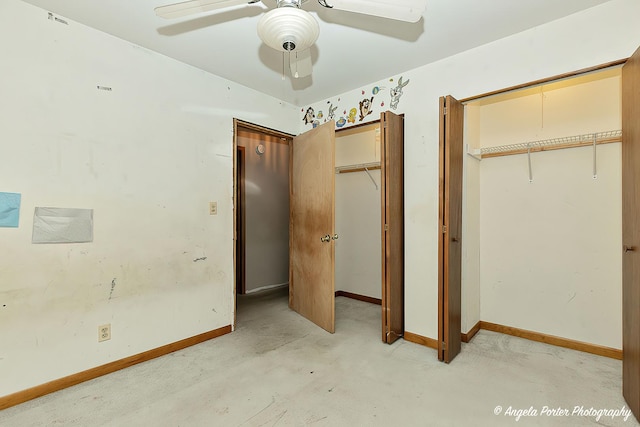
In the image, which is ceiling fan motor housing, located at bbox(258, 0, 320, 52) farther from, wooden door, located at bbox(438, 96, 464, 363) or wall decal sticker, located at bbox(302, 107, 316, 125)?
wall decal sticker, located at bbox(302, 107, 316, 125)

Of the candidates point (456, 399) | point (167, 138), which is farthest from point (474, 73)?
point (167, 138)

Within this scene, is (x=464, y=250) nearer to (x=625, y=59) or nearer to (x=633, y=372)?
(x=633, y=372)

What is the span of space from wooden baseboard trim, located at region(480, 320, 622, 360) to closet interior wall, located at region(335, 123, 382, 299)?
1.29 meters

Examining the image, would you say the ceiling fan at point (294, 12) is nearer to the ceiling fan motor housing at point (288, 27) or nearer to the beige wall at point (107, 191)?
the ceiling fan motor housing at point (288, 27)

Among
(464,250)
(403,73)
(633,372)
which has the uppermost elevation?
(403,73)

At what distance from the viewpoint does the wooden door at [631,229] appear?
1.60 metres

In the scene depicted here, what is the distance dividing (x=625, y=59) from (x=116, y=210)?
345 cm

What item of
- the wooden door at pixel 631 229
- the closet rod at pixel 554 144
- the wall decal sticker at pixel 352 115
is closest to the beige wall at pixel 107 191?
the wall decal sticker at pixel 352 115

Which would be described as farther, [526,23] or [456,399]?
[526,23]

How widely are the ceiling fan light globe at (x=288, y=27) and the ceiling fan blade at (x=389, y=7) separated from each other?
0.13m

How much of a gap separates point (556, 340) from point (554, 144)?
165 cm

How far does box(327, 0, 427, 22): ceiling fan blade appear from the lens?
1268 millimetres

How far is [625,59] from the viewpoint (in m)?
1.79

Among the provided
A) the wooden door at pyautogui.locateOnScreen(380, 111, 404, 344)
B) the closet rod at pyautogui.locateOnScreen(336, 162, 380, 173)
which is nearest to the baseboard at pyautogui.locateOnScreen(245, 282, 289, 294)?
the closet rod at pyautogui.locateOnScreen(336, 162, 380, 173)
